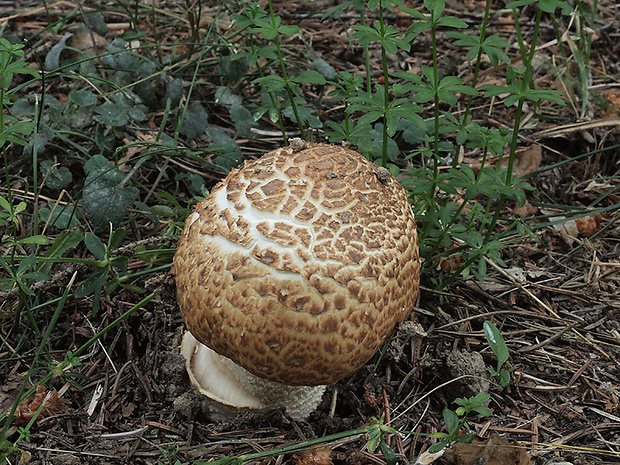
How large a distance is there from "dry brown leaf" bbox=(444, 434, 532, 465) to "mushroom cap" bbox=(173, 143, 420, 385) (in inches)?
25.9

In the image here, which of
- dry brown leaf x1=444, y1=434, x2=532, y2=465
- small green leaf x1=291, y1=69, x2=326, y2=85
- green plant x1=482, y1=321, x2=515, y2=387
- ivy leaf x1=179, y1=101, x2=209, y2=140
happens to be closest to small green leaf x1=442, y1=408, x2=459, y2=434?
dry brown leaf x1=444, y1=434, x2=532, y2=465

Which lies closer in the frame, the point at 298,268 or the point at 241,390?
the point at 298,268

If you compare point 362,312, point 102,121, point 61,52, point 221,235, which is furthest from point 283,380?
point 61,52

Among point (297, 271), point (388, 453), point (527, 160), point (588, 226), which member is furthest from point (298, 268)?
point (527, 160)

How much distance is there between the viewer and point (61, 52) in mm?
5035

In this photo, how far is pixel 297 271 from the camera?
8.30 ft

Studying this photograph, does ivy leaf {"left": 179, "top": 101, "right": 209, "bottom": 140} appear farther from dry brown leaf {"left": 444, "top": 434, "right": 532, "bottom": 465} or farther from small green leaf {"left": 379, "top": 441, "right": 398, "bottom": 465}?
dry brown leaf {"left": 444, "top": 434, "right": 532, "bottom": 465}

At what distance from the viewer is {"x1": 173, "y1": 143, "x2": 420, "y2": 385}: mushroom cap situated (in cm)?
254

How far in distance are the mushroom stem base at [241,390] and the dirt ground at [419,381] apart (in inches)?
2.3

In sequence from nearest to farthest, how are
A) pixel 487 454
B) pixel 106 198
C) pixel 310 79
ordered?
pixel 487 454 → pixel 310 79 → pixel 106 198

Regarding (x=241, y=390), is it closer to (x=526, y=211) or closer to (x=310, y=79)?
(x=310, y=79)

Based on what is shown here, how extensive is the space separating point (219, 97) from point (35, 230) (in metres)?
1.78

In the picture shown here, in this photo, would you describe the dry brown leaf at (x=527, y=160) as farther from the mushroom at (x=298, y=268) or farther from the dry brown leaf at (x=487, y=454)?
the dry brown leaf at (x=487, y=454)

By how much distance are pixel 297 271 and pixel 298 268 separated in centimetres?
1
